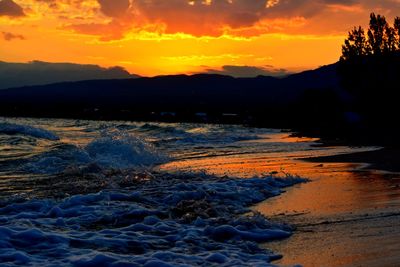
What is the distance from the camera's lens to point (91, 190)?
10.8 m

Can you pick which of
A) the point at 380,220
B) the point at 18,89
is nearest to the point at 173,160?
the point at 380,220

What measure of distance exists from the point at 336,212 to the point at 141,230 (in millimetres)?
3209

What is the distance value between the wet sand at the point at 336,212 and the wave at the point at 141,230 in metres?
0.43

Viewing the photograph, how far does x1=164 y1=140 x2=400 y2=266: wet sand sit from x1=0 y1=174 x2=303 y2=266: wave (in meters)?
0.43

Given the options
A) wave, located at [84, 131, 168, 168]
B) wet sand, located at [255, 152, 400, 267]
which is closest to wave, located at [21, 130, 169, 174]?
wave, located at [84, 131, 168, 168]

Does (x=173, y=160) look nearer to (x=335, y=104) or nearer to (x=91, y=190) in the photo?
(x=91, y=190)

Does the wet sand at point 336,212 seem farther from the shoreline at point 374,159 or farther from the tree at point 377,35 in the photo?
the tree at point 377,35

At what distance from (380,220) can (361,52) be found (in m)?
45.9

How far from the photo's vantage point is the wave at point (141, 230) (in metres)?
6.16

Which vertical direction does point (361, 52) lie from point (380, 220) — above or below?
above

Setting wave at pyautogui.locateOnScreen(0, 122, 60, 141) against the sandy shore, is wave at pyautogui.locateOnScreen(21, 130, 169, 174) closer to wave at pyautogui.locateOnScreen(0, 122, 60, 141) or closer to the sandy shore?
the sandy shore

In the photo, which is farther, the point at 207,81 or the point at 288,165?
the point at 207,81

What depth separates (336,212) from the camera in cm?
851

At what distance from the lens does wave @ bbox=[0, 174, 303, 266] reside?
20.2 feet
